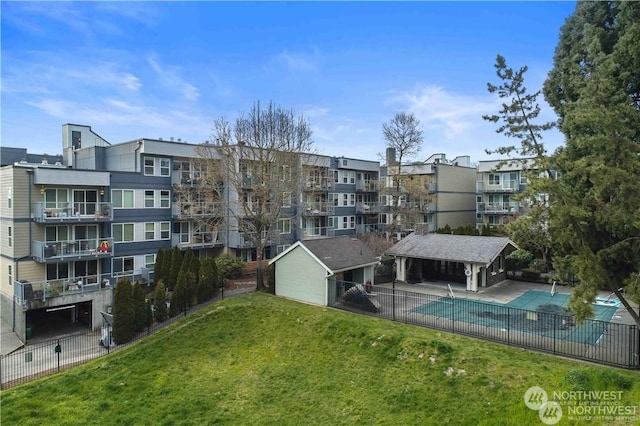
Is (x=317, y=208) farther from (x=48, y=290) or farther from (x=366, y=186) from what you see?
(x=48, y=290)

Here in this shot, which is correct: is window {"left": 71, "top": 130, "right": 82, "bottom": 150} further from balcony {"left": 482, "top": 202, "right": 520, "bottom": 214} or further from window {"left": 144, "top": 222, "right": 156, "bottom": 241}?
balcony {"left": 482, "top": 202, "right": 520, "bottom": 214}

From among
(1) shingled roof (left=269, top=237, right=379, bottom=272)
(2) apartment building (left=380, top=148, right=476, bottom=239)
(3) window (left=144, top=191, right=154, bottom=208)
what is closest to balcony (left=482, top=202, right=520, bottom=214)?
(2) apartment building (left=380, top=148, right=476, bottom=239)

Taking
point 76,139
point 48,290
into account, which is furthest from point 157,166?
point 48,290

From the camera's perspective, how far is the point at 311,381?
1409 cm

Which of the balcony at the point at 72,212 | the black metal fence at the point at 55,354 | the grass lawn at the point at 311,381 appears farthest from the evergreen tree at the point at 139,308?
the balcony at the point at 72,212

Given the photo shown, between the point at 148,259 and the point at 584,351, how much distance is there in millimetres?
26718

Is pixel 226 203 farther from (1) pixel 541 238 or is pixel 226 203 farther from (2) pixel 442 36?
(1) pixel 541 238

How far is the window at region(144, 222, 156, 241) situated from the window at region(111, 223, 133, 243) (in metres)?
1.09

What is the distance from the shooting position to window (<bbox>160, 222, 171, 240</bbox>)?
29.8m

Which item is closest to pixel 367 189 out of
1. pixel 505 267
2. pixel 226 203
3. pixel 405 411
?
pixel 505 267

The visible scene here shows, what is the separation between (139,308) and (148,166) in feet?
41.1

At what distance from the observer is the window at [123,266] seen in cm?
2720

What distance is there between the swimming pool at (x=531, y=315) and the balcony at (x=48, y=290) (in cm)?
1937

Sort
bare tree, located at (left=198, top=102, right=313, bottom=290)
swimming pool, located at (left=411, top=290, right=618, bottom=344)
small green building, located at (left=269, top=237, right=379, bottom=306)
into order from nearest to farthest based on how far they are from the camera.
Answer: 1. swimming pool, located at (left=411, top=290, right=618, bottom=344)
2. small green building, located at (left=269, top=237, right=379, bottom=306)
3. bare tree, located at (left=198, top=102, right=313, bottom=290)
